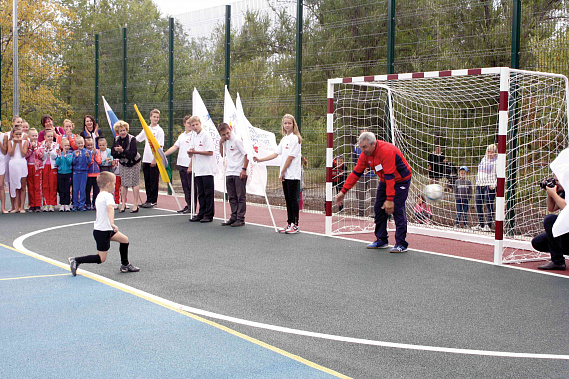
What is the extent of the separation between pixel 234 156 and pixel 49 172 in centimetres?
454

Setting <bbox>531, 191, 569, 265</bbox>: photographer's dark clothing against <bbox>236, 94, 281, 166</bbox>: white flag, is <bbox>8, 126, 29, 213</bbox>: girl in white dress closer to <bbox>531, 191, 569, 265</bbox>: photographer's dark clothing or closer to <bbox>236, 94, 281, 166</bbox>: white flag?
<bbox>236, 94, 281, 166</bbox>: white flag

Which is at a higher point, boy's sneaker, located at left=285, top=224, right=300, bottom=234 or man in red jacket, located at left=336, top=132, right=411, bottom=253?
man in red jacket, located at left=336, top=132, right=411, bottom=253

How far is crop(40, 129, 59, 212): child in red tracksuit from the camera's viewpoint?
13.1m

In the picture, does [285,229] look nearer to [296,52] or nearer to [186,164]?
[186,164]

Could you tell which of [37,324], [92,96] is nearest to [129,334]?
[37,324]

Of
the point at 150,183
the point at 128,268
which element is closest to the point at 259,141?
the point at 150,183

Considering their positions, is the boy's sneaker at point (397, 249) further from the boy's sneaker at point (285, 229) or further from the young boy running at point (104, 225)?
the young boy running at point (104, 225)

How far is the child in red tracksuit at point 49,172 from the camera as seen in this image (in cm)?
1313

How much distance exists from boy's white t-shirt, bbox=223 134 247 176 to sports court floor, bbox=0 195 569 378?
8.16 ft

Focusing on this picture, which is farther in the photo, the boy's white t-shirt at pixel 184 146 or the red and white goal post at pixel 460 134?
the boy's white t-shirt at pixel 184 146

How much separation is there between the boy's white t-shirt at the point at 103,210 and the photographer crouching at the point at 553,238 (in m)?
5.35

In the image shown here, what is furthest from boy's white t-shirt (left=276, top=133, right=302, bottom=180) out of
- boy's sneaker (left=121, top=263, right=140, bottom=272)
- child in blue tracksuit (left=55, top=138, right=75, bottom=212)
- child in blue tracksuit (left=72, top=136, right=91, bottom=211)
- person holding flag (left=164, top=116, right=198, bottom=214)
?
child in blue tracksuit (left=55, top=138, right=75, bottom=212)

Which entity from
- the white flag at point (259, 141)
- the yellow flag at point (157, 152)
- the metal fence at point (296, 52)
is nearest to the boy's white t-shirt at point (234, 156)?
the white flag at point (259, 141)

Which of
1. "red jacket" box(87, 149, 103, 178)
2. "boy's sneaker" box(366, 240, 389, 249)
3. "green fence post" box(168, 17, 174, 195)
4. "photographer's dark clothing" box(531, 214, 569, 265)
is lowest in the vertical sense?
"boy's sneaker" box(366, 240, 389, 249)
